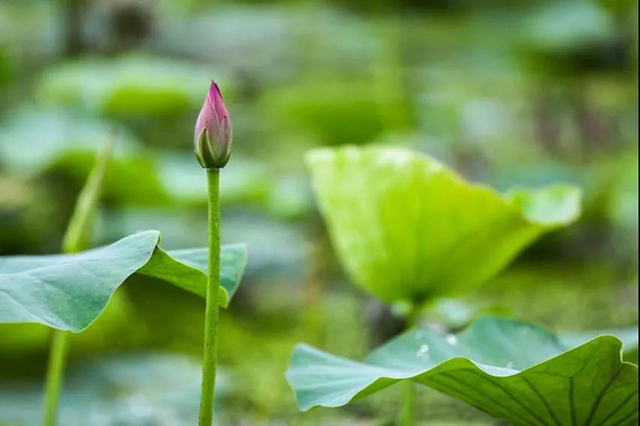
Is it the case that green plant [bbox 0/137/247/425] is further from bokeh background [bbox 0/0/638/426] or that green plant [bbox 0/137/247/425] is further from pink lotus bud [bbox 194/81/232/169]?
bokeh background [bbox 0/0/638/426]

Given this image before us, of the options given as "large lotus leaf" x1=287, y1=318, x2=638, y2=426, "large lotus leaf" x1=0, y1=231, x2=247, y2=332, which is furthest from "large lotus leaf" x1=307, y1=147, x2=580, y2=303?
"large lotus leaf" x1=0, y1=231, x2=247, y2=332

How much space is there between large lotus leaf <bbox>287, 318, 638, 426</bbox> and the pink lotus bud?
0.50ft

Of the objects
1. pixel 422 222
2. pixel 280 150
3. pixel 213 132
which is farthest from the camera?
pixel 280 150

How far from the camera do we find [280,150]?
2.96m

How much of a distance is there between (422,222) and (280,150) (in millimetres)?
2149

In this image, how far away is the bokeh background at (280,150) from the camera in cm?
137

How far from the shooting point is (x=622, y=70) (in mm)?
2760

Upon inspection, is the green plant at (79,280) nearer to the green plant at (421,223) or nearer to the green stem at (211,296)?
the green stem at (211,296)

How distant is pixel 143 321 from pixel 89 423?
583 mm

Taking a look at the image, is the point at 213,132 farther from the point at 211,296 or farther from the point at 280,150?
the point at 280,150

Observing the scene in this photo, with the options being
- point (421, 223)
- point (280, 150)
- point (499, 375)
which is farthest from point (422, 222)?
point (280, 150)

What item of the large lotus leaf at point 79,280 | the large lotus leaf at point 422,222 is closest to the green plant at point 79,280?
the large lotus leaf at point 79,280

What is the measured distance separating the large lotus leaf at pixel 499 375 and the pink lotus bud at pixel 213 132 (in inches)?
6.0

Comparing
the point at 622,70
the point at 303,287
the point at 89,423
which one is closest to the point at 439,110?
the point at 303,287
